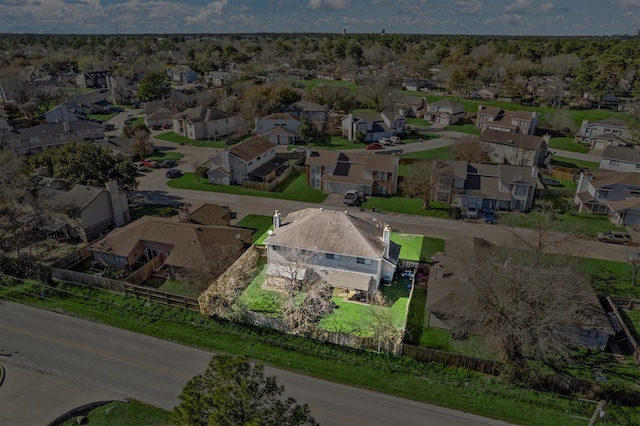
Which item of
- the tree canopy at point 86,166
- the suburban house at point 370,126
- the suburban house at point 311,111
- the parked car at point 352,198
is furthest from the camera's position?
the suburban house at point 311,111

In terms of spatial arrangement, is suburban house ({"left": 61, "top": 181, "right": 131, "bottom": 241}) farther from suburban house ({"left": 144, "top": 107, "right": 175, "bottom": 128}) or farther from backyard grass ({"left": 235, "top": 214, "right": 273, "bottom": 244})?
suburban house ({"left": 144, "top": 107, "right": 175, "bottom": 128})

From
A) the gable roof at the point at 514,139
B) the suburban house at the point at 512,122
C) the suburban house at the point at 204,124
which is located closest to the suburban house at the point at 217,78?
the suburban house at the point at 204,124

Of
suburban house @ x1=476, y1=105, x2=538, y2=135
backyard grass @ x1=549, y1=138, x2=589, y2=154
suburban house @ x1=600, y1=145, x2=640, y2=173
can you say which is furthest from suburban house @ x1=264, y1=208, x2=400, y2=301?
backyard grass @ x1=549, y1=138, x2=589, y2=154

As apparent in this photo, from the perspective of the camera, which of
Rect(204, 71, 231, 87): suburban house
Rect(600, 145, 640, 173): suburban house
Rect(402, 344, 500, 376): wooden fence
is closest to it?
Rect(402, 344, 500, 376): wooden fence

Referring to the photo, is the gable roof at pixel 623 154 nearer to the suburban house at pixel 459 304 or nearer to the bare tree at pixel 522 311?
the suburban house at pixel 459 304

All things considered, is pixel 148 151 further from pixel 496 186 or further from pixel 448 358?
pixel 448 358

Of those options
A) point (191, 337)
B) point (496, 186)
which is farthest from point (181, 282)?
point (496, 186)
